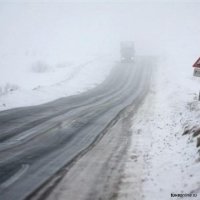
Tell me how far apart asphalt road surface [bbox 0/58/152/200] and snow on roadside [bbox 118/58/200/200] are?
1894mm

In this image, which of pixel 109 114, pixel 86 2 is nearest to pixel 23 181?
pixel 109 114

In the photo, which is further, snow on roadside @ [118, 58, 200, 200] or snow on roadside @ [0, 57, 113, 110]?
snow on roadside @ [0, 57, 113, 110]

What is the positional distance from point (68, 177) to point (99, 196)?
139 cm

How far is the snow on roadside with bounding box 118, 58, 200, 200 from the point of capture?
25.7ft

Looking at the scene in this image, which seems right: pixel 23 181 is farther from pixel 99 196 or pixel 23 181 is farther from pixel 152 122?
pixel 152 122

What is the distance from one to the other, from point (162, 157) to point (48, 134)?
194 inches

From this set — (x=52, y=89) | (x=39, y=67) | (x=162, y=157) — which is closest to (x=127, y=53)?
(x=39, y=67)

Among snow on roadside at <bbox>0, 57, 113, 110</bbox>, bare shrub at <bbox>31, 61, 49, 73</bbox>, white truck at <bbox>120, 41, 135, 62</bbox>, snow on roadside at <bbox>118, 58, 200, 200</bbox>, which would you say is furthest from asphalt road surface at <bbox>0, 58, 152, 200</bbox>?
white truck at <bbox>120, 41, 135, 62</bbox>

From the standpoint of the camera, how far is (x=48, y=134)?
1281cm

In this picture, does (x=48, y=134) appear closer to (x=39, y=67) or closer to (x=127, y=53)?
(x=39, y=67)

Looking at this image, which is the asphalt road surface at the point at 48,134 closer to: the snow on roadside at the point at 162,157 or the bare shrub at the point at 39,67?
the snow on roadside at the point at 162,157

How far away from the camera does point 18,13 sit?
15762cm

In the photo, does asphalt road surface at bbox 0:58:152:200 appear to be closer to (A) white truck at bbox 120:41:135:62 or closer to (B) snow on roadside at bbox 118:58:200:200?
(B) snow on roadside at bbox 118:58:200:200

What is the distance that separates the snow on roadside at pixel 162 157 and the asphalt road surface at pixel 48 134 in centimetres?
189
